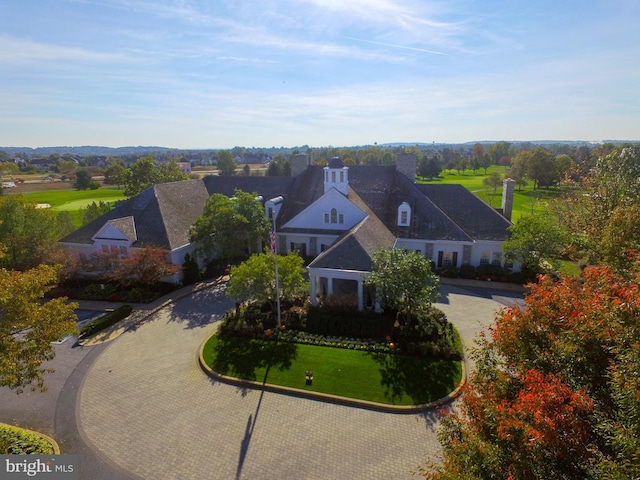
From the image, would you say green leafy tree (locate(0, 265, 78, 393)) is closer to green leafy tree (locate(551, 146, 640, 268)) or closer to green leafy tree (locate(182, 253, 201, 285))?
green leafy tree (locate(182, 253, 201, 285))

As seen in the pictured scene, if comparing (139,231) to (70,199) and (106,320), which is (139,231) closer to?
(106,320)

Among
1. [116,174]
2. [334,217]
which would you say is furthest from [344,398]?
[116,174]

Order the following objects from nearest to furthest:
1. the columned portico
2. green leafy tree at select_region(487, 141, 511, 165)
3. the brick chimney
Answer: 1. the columned portico
2. the brick chimney
3. green leafy tree at select_region(487, 141, 511, 165)

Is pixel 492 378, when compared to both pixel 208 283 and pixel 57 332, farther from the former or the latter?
pixel 208 283

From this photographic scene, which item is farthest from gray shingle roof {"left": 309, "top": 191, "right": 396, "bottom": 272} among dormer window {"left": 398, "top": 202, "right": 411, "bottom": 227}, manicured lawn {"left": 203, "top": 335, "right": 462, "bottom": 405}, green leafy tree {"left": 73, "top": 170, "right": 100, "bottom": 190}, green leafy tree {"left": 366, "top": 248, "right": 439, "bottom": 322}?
green leafy tree {"left": 73, "top": 170, "right": 100, "bottom": 190}

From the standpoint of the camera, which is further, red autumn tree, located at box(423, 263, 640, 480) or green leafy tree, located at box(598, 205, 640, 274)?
green leafy tree, located at box(598, 205, 640, 274)

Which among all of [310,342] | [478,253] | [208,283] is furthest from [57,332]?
[478,253]
